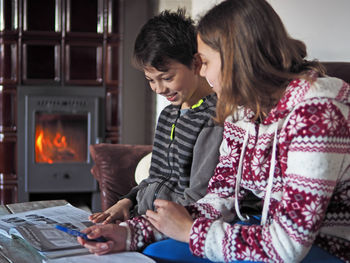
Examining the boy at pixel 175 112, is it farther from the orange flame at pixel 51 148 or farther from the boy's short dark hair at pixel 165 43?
the orange flame at pixel 51 148

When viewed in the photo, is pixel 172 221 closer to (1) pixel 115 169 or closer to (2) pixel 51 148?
(1) pixel 115 169

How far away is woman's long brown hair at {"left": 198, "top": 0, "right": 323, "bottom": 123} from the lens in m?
1.03

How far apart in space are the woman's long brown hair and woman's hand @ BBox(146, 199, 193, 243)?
0.25 m

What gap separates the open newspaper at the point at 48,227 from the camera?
1100 millimetres

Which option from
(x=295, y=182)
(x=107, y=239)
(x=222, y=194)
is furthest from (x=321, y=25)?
(x=107, y=239)

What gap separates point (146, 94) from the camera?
396 centimetres

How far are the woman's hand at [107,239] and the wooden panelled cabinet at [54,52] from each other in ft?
8.32

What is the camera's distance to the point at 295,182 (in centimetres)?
93

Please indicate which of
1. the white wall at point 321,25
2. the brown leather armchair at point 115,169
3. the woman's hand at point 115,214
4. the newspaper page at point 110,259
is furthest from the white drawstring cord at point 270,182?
the brown leather armchair at point 115,169

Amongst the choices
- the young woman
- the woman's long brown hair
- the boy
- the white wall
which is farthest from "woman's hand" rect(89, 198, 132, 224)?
the white wall

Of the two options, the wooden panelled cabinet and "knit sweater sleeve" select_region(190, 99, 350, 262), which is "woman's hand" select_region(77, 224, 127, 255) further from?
the wooden panelled cabinet

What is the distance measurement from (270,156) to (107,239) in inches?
15.9

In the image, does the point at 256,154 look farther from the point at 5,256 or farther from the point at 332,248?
the point at 5,256

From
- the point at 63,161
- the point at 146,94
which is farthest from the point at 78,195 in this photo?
the point at 146,94
